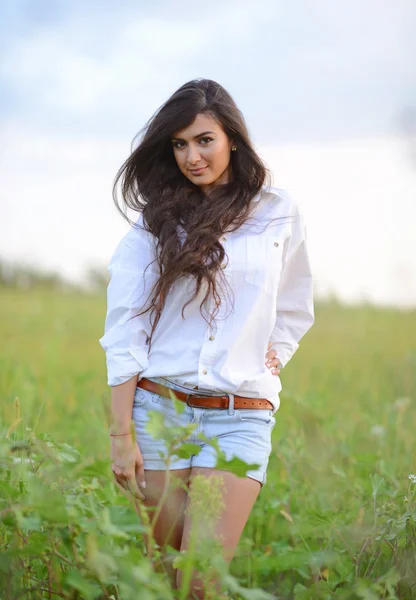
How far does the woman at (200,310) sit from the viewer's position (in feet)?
7.57

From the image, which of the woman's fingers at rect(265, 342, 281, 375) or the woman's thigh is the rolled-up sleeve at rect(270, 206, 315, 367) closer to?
the woman's fingers at rect(265, 342, 281, 375)

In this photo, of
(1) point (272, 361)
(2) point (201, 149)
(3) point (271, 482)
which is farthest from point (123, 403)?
(3) point (271, 482)

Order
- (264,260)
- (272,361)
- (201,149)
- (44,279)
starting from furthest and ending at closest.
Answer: (44,279)
(272,361)
(201,149)
(264,260)

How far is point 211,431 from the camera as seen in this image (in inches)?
90.2

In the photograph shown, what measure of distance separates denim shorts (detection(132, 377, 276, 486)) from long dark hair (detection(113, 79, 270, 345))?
229mm

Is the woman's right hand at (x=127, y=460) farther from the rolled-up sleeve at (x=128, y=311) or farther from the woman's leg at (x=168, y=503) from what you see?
the rolled-up sleeve at (x=128, y=311)

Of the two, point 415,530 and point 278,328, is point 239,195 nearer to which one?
point 278,328

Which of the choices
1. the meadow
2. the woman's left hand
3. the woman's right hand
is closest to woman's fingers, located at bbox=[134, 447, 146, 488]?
the woman's right hand

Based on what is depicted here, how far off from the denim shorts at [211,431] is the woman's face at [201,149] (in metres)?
0.74

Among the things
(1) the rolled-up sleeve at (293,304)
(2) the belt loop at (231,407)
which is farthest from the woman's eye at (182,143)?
(2) the belt loop at (231,407)

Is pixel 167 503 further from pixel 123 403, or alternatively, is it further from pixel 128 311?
pixel 128 311

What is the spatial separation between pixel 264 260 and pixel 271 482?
1.36 meters

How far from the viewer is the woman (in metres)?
2.31

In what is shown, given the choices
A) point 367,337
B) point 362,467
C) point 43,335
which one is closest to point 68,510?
point 362,467
